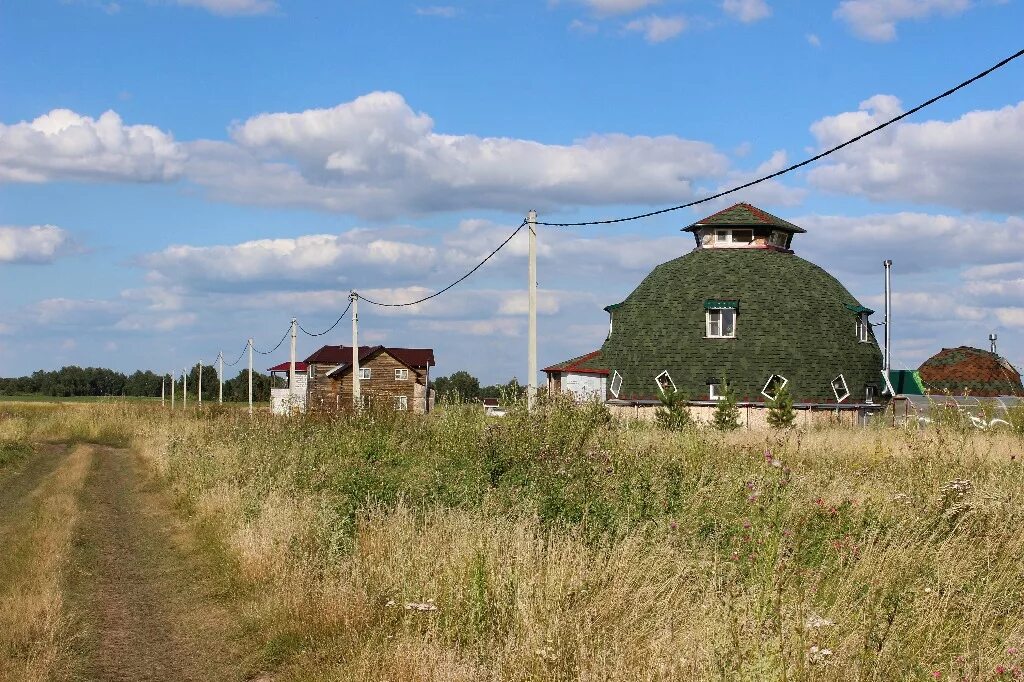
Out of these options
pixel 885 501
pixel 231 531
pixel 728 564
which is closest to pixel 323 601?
pixel 728 564

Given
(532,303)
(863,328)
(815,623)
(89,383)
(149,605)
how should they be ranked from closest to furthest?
(815,623), (149,605), (532,303), (863,328), (89,383)

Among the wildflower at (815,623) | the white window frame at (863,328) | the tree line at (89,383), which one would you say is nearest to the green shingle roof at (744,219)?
the white window frame at (863,328)

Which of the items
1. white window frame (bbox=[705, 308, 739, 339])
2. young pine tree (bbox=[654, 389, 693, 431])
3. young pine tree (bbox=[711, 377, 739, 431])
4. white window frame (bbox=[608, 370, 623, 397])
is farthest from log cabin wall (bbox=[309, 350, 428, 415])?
young pine tree (bbox=[711, 377, 739, 431])

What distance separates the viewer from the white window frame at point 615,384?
49.1m

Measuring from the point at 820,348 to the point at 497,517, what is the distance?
39185 mm

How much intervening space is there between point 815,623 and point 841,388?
4246 centimetres

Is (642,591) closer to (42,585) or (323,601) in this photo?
(323,601)

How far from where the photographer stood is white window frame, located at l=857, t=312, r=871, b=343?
49906 millimetres

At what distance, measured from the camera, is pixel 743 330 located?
46.4 metres

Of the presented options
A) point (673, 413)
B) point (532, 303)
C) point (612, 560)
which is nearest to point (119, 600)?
point (612, 560)

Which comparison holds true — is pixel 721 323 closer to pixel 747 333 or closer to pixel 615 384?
pixel 747 333

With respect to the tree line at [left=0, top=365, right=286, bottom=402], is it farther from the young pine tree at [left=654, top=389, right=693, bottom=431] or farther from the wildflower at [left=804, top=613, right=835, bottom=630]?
the wildflower at [left=804, top=613, right=835, bottom=630]

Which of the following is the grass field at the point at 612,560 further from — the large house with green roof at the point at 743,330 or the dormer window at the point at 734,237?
the dormer window at the point at 734,237

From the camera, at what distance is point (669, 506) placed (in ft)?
36.1
